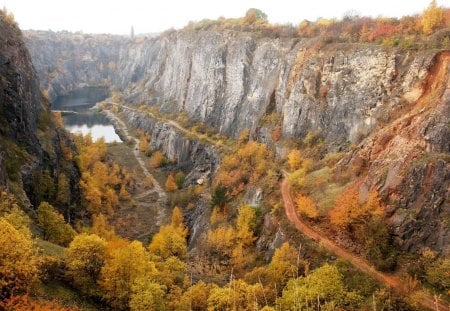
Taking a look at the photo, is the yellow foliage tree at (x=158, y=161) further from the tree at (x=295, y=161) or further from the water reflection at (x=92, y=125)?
the tree at (x=295, y=161)

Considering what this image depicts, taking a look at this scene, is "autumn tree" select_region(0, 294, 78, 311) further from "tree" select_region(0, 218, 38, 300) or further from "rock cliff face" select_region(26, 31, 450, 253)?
"rock cliff face" select_region(26, 31, 450, 253)

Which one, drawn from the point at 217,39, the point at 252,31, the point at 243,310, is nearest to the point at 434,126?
the point at 243,310

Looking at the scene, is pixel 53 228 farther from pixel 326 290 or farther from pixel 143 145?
pixel 143 145

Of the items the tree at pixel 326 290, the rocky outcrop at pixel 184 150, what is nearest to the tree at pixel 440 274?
the tree at pixel 326 290

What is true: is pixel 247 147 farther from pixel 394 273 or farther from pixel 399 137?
pixel 394 273

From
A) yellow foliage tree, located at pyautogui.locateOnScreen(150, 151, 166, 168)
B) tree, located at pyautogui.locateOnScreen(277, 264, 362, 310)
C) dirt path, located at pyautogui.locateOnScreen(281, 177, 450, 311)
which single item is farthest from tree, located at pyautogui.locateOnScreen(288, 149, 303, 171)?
yellow foliage tree, located at pyautogui.locateOnScreen(150, 151, 166, 168)

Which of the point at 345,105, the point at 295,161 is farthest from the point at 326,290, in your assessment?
the point at 345,105

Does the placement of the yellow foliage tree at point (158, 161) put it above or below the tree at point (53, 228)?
below
